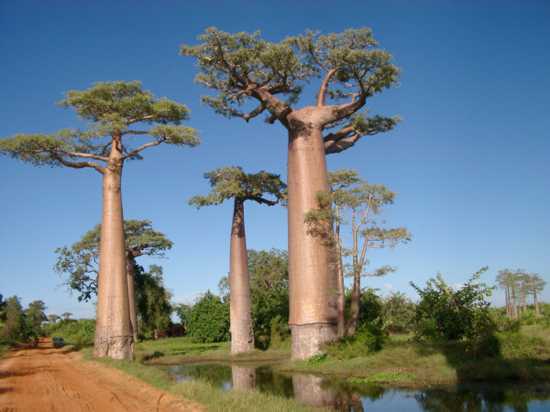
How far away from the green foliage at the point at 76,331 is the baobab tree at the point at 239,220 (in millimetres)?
10357

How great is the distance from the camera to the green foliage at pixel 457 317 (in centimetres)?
1115

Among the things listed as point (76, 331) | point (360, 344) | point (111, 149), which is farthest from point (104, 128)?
point (76, 331)

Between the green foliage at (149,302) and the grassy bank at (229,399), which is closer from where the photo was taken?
the grassy bank at (229,399)

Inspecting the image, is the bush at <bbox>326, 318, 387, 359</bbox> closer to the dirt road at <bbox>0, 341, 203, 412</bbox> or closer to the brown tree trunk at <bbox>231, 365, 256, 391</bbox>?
the brown tree trunk at <bbox>231, 365, 256, 391</bbox>

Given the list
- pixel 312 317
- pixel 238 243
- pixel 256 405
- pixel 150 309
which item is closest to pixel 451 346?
pixel 312 317

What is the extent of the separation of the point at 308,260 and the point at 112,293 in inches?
212

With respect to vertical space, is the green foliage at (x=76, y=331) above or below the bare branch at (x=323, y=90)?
below

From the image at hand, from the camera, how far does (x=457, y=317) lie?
482 inches

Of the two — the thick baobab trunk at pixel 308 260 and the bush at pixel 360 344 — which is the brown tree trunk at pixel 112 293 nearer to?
the thick baobab trunk at pixel 308 260

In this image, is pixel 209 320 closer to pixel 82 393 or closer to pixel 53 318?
pixel 82 393

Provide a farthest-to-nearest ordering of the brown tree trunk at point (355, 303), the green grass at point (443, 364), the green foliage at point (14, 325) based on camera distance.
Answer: the green foliage at point (14, 325)
the brown tree trunk at point (355, 303)
the green grass at point (443, 364)

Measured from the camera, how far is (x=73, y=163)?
53.0 ft

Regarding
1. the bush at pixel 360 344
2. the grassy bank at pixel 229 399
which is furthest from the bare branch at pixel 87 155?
the grassy bank at pixel 229 399

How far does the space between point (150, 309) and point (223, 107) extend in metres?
20.4
